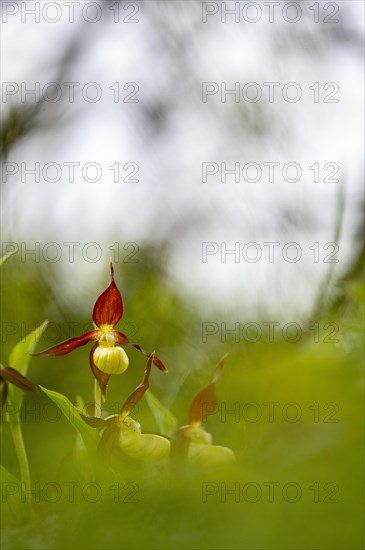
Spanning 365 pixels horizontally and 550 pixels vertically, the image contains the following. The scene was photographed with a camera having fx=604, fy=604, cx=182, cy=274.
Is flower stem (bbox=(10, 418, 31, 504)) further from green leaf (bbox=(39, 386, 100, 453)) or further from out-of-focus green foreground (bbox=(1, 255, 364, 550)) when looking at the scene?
out-of-focus green foreground (bbox=(1, 255, 364, 550))

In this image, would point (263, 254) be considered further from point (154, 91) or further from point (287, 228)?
point (154, 91)

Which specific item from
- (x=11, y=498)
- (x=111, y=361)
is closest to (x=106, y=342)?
(x=111, y=361)

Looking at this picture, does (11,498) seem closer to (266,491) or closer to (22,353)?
(22,353)

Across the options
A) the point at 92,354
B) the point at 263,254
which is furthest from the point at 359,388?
the point at 263,254

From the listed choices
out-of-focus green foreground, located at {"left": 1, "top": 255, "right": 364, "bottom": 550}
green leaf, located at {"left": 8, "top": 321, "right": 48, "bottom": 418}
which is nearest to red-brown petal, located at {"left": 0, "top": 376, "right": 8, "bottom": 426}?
green leaf, located at {"left": 8, "top": 321, "right": 48, "bottom": 418}

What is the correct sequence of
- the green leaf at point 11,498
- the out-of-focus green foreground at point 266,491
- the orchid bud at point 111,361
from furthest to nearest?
the orchid bud at point 111,361 < the green leaf at point 11,498 < the out-of-focus green foreground at point 266,491

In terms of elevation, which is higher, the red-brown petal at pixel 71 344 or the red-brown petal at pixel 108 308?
the red-brown petal at pixel 108 308

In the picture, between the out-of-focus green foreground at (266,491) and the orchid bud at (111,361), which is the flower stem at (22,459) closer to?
the orchid bud at (111,361)

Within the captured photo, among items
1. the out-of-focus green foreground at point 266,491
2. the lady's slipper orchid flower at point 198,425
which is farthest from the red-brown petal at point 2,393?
the out-of-focus green foreground at point 266,491

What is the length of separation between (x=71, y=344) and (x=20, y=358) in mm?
39

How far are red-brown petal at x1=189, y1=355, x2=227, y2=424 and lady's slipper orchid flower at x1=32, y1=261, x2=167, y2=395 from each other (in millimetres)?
32

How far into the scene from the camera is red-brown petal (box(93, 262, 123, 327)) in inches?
15.9

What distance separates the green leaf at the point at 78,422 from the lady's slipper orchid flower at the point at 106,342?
3 centimetres

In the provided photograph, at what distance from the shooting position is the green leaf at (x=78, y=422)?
0.35 meters
